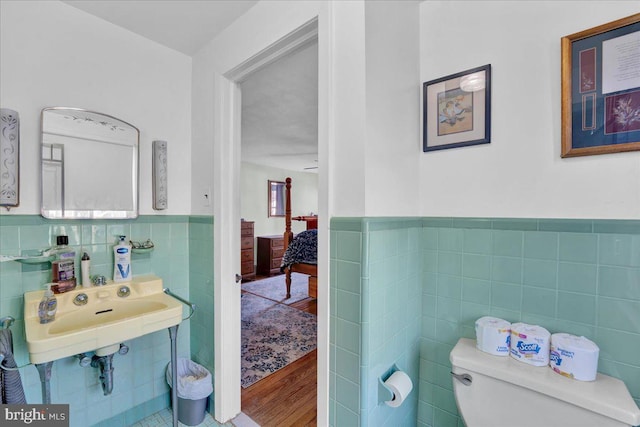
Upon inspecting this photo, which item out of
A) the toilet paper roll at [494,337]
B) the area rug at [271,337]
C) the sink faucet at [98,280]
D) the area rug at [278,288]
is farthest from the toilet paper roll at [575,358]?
the area rug at [278,288]

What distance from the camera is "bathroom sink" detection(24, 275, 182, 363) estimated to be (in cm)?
102

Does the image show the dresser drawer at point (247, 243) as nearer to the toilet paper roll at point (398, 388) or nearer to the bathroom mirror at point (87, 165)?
the bathroom mirror at point (87, 165)

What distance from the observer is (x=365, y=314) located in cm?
99

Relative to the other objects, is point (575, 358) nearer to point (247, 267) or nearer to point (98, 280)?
point (98, 280)

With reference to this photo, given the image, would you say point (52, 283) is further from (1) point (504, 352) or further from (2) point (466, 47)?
(2) point (466, 47)

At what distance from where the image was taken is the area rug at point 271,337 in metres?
2.21

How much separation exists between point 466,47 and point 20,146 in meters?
2.14

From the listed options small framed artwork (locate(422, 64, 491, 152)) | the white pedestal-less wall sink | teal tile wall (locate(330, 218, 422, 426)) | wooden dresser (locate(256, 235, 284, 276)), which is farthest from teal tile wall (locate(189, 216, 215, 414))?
wooden dresser (locate(256, 235, 284, 276))

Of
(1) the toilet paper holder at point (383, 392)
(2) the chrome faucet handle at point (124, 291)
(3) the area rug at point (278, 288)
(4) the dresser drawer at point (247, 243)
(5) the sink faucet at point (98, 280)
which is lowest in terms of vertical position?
(3) the area rug at point (278, 288)

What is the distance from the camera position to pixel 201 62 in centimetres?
176

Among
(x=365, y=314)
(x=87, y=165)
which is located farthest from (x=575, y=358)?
(x=87, y=165)

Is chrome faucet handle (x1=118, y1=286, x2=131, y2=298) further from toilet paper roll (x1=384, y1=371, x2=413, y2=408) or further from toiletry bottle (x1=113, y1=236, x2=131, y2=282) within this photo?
toilet paper roll (x1=384, y1=371, x2=413, y2=408)

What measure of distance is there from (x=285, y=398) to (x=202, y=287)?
940 millimetres

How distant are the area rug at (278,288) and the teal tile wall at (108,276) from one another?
7.24 feet
